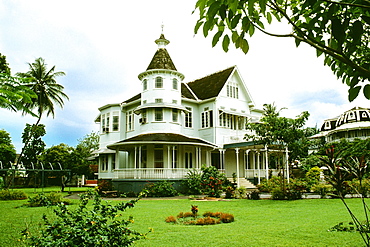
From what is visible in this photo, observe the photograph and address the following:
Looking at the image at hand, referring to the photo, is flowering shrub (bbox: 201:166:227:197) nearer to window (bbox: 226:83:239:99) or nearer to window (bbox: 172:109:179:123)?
window (bbox: 172:109:179:123)

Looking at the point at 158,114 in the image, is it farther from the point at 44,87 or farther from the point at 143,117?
the point at 44,87

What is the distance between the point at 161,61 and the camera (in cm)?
3083

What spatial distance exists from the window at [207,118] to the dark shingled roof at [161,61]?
5387mm

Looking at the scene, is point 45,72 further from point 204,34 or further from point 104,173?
point 204,34

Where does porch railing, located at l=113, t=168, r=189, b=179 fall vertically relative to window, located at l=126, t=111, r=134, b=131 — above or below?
below

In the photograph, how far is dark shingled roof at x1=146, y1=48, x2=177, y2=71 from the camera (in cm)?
3047

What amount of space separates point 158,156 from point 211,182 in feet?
22.0

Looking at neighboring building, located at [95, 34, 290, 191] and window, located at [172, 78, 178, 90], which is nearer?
neighboring building, located at [95, 34, 290, 191]

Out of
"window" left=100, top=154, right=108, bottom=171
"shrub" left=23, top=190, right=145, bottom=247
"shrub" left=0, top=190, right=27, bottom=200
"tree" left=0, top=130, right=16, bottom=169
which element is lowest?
"shrub" left=0, top=190, right=27, bottom=200

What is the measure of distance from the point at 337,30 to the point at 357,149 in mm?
2866

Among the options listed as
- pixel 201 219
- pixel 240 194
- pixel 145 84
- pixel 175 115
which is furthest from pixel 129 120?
pixel 201 219

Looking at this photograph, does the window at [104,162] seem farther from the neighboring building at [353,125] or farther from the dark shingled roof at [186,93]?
the neighboring building at [353,125]

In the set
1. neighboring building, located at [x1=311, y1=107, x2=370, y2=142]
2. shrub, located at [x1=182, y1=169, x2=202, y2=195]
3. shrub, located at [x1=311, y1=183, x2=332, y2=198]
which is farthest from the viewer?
neighboring building, located at [x1=311, y1=107, x2=370, y2=142]

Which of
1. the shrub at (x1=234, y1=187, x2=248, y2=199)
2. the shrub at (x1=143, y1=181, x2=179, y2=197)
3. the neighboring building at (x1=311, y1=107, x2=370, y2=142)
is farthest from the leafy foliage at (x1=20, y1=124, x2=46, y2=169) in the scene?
the neighboring building at (x1=311, y1=107, x2=370, y2=142)
